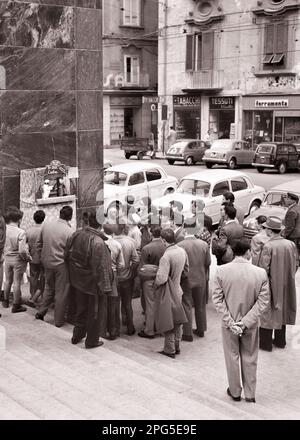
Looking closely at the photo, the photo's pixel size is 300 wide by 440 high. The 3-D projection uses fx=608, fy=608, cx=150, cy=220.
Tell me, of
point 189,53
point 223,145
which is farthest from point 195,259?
point 189,53

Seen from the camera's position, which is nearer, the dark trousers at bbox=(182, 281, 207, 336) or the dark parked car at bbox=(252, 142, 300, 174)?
the dark trousers at bbox=(182, 281, 207, 336)

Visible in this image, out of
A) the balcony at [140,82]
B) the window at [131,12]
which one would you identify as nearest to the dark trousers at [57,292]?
the balcony at [140,82]

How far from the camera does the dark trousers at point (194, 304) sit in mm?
8422

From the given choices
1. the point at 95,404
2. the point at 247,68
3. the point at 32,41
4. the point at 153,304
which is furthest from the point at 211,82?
the point at 95,404

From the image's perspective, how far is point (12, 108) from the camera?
1048 cm

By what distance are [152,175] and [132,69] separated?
28.9m

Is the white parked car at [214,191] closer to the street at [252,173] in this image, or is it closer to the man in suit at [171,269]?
the street at [252,173]

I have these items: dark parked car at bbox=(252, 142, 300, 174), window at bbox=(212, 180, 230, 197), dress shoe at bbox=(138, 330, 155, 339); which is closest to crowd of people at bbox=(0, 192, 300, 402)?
dress shoe at bbox=(138, 330, 155, 339)

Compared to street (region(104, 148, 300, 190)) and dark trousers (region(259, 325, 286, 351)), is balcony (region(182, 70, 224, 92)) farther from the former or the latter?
dark trousers (region(259, 325, 286, 351))

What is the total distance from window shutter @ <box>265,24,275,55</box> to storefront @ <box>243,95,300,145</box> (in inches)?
107

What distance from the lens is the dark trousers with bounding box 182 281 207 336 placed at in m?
8.42

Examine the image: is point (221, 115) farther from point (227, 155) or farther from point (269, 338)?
point (269, 338)

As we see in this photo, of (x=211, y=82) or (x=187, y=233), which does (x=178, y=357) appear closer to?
(x=187, y=233)

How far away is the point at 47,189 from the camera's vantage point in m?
11.2
